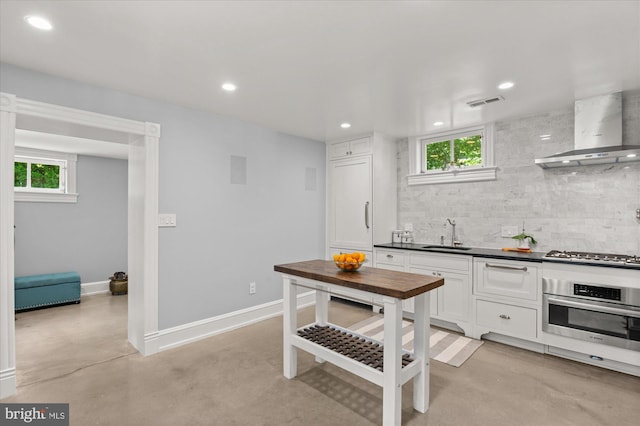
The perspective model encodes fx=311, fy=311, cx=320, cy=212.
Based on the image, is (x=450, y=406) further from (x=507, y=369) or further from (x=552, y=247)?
(x=552, y=247)

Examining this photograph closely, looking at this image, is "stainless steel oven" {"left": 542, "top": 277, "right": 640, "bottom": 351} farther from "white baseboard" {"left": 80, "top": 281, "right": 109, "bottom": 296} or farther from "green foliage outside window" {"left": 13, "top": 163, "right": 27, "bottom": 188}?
"green foliage outside window" {"left": 13, "top": 163, "right": 27, "bottom": 188}

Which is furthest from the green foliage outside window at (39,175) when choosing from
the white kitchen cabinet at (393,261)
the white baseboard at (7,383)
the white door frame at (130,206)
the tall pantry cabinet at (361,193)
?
the white kitchen cabinet at (393,261)

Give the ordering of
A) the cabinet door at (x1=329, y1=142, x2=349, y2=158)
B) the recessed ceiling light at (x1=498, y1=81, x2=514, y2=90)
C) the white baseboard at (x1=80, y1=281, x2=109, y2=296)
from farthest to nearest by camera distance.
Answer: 1. the white baseboard at (x1=80, y1=281, x2=109, y2=296)
2. the cabinet door at (x1=329, y1=142, x2=349, y2=158)
3. the recessed ceiling light at (x1=498, y1=81, x2=514, y2=90)

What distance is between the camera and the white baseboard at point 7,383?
224 cm

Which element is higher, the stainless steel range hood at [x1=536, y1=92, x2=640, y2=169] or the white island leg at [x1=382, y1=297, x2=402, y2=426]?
the stainless steel range hood at [x1=536, y1=92, x2=640, y2=169]

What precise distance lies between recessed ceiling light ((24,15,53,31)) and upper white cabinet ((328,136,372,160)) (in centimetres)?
342

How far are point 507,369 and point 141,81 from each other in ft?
13.2

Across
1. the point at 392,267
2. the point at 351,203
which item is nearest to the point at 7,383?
the point at 392,267

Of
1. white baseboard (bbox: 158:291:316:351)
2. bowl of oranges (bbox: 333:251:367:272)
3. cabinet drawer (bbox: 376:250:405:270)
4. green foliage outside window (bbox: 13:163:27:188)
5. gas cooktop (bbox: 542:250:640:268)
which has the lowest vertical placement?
white baseboard (bbox: 158:291:316:351)

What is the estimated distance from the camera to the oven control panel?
2.61 m

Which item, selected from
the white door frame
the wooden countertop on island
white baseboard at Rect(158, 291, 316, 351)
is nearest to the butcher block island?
the wooden countertop on island

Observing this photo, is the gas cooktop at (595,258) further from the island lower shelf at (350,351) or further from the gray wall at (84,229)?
the gray wall at (84,229)

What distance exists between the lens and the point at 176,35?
1.96 metres

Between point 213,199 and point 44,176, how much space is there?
365 centimetres
